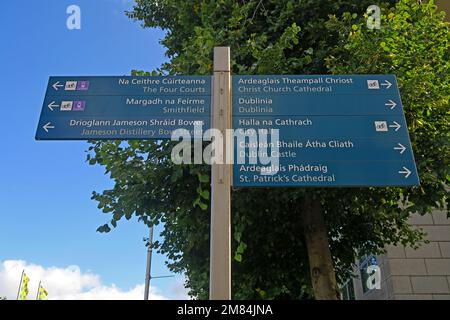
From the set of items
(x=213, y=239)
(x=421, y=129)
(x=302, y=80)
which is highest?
(x=421, y=129)

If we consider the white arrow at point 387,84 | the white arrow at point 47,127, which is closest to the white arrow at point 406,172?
the white arrow at point 387,84

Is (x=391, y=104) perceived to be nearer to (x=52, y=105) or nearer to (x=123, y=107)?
(x=123, y=107)

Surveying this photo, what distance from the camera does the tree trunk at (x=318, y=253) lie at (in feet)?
23.1

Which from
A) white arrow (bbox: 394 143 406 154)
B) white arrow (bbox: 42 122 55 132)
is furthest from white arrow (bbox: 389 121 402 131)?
white arrow (bbox: 42 122 55 132)

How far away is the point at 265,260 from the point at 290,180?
5426 mm

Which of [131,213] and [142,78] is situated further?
[131,213]

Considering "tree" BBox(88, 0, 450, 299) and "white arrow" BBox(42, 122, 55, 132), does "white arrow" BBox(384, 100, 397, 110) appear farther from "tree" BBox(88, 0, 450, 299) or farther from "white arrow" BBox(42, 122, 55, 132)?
"white arrow" BBox(42, 122, 55, 132)

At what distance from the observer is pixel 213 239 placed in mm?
3262

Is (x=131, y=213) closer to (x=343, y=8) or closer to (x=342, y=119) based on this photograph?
(x=342, y=119)

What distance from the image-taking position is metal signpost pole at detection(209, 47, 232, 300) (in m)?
3.09

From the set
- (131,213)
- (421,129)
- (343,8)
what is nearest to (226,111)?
(131,213)

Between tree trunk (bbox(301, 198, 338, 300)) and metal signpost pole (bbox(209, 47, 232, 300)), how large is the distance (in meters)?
4.03

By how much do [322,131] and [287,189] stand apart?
11.0 ft

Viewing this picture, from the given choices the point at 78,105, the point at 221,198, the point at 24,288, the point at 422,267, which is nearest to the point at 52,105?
the point at 78,105
